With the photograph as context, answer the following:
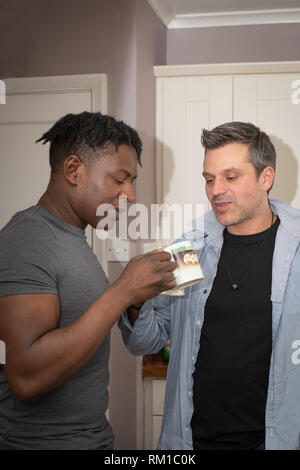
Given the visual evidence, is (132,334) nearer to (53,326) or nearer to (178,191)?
(53,326)

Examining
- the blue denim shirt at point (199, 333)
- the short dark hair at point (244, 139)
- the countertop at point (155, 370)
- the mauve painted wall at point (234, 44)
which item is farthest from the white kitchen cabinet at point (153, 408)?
the mauve painted wall at point (234, 44)

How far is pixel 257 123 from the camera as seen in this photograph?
6.54 ft

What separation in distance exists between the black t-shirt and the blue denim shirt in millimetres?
18

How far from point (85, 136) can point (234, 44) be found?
167 cm

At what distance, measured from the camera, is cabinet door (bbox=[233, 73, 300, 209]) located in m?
1.97

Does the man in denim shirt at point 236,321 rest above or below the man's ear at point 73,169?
below

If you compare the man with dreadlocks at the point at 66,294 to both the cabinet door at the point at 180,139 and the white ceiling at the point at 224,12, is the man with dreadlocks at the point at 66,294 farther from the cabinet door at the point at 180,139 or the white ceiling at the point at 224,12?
the white ceiling at the point at 224,12

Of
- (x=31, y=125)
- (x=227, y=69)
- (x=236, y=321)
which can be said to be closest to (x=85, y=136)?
(x=236, y=321)

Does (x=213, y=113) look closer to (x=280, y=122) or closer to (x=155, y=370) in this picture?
(x=280, y=122)

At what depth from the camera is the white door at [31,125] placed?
1908 millimetres

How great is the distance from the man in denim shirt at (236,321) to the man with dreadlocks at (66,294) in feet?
0.83

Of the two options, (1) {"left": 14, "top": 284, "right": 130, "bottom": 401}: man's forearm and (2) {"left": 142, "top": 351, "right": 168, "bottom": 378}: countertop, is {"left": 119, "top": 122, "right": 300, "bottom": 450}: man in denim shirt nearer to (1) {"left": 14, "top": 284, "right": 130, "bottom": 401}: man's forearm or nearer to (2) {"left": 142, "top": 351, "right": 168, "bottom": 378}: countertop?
Answer: (1) {"left": 14, "top": 284, "right": 130, "bottom": 401}: man's forearm

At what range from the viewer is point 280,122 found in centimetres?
198
